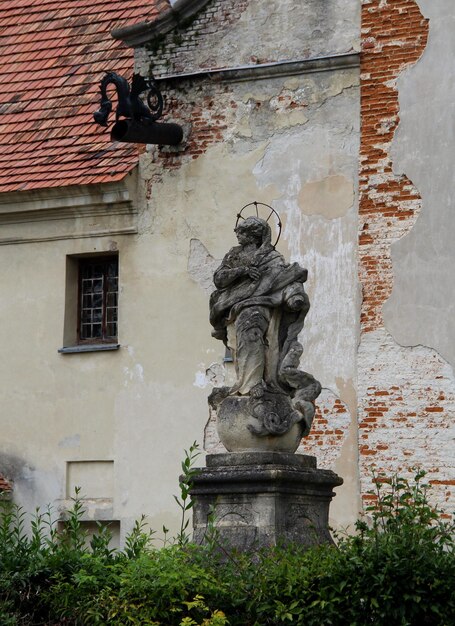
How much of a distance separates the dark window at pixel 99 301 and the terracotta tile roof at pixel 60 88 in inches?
43.3

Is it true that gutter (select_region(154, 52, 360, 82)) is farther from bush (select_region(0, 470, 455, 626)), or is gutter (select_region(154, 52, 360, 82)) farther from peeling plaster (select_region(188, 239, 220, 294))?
bush (select_region(0, 470, 455, 626))

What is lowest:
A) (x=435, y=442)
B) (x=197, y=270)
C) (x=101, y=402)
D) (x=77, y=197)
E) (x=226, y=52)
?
(x=435, y=442)

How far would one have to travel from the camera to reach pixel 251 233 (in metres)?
12.3

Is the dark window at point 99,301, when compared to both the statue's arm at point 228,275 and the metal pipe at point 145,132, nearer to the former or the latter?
the metal pipe at point 145,132

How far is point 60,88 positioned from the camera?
1938 cm

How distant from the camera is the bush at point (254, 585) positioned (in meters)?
9.99

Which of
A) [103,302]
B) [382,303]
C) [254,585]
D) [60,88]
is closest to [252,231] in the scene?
[254,585]

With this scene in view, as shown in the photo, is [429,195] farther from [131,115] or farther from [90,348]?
[90,348]

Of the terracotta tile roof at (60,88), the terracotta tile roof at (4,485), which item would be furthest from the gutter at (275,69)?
the terracotta tile roof at (4,485)

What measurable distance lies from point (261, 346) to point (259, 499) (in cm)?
128

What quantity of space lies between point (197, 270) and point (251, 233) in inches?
206

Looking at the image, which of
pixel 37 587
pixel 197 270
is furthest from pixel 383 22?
pixel 37 587

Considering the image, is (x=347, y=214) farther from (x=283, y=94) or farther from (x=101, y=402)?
(x=101, y=402)

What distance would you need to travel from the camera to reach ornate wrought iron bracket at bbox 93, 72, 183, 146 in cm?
1712
